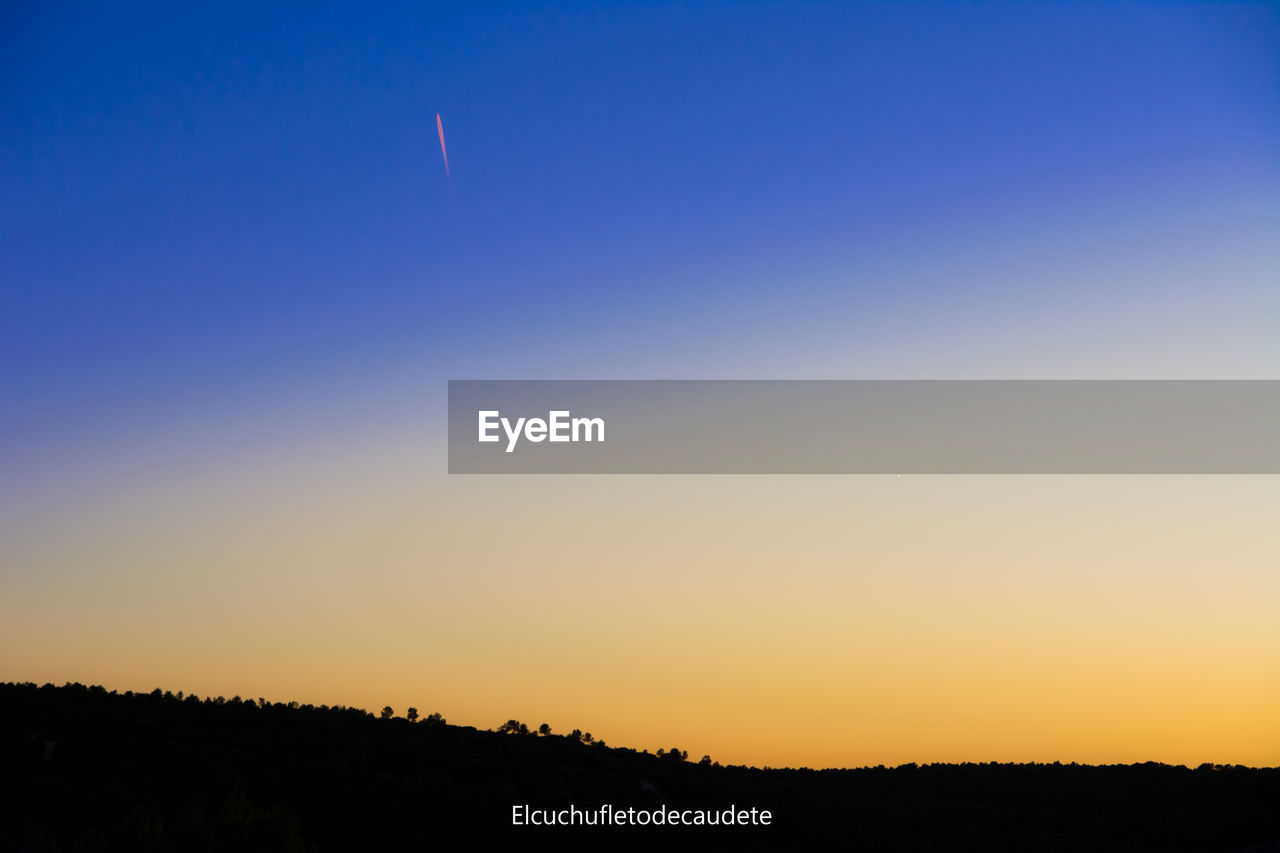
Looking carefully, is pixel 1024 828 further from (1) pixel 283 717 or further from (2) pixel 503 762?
(1) pixel 283 717

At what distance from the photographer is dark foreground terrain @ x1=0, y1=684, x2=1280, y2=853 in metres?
31.0

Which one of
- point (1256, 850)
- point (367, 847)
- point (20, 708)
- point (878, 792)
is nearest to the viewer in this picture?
point (367, 847)

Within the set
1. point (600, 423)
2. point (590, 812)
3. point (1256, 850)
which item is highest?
point (600, 423)

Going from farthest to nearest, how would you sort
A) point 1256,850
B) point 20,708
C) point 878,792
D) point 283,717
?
point 878,792 → point 283,717 → point 20,708 → point 1256,850

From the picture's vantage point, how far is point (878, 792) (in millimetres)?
62625

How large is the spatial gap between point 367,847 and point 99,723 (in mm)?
15784

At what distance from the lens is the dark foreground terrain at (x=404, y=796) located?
30953mm

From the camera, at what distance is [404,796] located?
135ft

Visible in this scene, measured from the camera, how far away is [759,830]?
43.6 m

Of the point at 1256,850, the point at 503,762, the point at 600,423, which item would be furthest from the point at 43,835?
the point at 1256,850

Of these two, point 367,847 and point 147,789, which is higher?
point 147,789

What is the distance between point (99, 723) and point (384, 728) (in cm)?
1706

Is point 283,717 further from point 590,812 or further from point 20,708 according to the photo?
point 590,812

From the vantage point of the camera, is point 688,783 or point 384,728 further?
point 384,728
